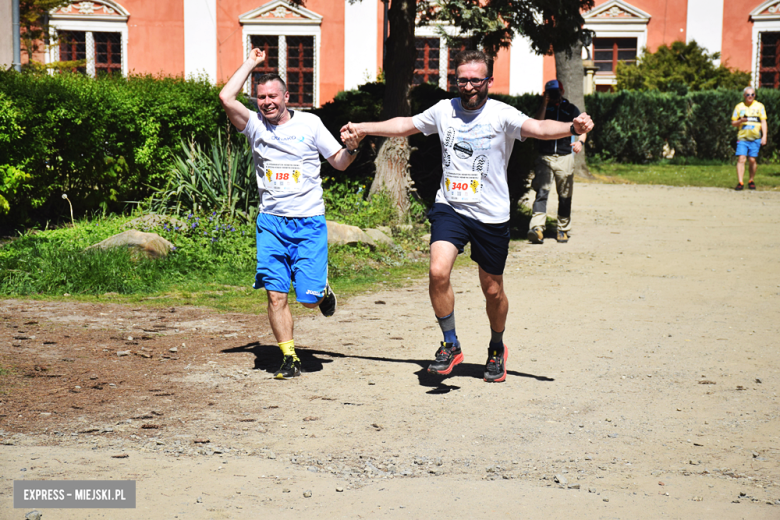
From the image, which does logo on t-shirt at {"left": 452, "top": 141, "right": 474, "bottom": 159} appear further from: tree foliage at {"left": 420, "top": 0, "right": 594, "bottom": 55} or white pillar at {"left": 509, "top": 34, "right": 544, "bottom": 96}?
white pillar at {"left": 509, "top": 34, "right": 544, "bottom": 96}

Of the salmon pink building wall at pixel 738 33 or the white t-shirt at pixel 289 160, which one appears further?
the salmon pink building wall at pixel 738 33

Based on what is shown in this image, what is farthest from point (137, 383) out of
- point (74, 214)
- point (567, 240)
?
point (567, 240)

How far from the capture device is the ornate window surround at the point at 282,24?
26453 mm

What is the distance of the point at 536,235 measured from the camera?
11.2 meters

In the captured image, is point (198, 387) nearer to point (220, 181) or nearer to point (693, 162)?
point (220, 181)

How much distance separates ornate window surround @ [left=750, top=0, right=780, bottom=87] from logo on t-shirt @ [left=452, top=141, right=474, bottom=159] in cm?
2441

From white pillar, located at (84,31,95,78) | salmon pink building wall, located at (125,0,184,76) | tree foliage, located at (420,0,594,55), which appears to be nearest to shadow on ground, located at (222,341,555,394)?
tree foliage, located at (420,0,594,55)

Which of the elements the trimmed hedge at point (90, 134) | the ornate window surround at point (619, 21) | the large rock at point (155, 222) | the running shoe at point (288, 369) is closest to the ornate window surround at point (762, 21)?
the ornate window surround at point (619, 21)

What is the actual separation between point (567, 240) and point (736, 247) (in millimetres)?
2125

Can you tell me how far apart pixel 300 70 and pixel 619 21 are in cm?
1055

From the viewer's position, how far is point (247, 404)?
4.84 metres

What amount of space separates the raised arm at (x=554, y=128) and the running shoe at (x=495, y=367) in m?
1.41

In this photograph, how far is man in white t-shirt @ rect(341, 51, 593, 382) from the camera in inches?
199

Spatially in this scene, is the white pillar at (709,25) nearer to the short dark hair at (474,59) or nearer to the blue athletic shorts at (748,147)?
the blue athletic shorts at (748,147)
